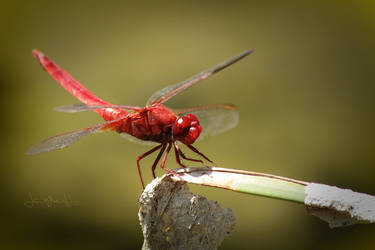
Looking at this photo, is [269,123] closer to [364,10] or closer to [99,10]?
[364,10]

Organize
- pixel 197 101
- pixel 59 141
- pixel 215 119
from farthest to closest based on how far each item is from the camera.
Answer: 1. pixel 197 101
2. pixel 215 119
3. pixel 59 141

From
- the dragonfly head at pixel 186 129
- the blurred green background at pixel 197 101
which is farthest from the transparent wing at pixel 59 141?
the blurred green background at pixel 197 101

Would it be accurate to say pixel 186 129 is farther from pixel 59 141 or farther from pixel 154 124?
pixel 59 141

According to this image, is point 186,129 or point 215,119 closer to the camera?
point 186,129

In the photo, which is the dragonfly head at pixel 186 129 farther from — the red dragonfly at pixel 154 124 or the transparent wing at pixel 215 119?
the transparent wing at pixel 215 119

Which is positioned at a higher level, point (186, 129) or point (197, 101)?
point (186, 129)

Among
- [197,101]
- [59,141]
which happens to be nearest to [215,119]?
[59,141]

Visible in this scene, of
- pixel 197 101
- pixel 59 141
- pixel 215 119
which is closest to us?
pixel 59 141
